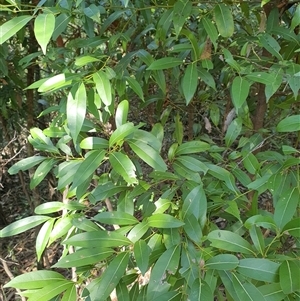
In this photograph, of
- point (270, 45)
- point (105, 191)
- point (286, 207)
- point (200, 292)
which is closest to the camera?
point (200, 292)

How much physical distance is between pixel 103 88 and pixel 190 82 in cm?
23

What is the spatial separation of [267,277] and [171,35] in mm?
877

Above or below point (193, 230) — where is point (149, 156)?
above

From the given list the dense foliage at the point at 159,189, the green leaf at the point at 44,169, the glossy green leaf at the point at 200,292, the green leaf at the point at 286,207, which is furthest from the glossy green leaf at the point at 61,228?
the green leaf at the point at 286,207

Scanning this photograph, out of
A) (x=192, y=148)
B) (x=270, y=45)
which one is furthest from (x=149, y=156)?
(x=270, y=45)

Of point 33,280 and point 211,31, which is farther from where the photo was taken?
point 211,31

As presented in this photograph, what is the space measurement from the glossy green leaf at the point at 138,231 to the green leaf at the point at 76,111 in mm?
218

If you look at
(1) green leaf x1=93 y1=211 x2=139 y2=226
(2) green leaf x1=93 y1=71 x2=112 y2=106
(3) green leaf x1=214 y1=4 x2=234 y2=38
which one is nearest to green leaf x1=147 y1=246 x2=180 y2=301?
(1) green leaf x1=93 y1=211 x2=139 y2=226

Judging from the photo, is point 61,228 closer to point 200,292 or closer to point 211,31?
point 200,292

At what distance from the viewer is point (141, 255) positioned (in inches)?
27.2

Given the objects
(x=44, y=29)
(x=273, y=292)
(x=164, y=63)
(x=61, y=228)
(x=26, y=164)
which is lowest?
(x=273, y=292)

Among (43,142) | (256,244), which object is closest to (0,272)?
(43,142)

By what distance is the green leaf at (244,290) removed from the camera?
639 millimetres

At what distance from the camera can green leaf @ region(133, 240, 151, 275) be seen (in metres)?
0.67
